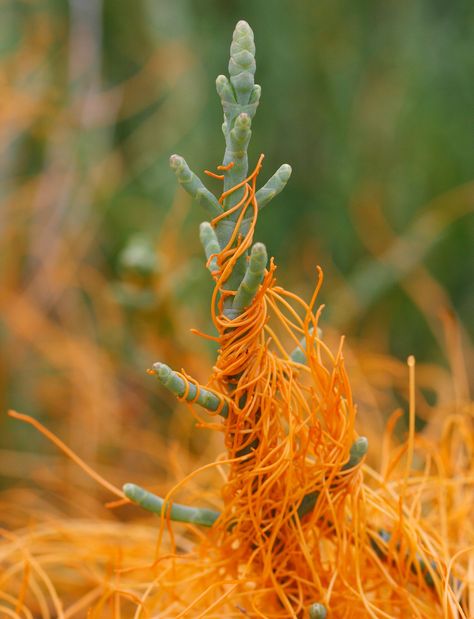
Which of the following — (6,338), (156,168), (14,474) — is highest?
(156,168)

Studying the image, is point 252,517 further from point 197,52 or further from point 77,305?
point 197,52

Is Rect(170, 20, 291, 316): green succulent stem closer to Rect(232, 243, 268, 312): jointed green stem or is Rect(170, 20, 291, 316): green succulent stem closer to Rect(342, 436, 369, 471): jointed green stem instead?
Rect(232, 243, 268, 312): jointed green stem

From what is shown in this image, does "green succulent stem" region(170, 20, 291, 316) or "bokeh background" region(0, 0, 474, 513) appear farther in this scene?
"bokeh background" region(0, 0, 474, 513)

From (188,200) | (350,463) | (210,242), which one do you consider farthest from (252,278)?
(188,200)

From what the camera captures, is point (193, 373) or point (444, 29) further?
point (444, 29)

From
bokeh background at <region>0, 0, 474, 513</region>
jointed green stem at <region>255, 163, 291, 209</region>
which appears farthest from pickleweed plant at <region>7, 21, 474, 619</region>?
bokeh background at <region>0, 0, 474, 513</region>

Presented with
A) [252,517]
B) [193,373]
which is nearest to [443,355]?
[193,373]

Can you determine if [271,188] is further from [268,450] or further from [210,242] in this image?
[268,450]

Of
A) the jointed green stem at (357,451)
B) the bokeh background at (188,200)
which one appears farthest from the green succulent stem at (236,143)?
the bokeh background at (188,200)
